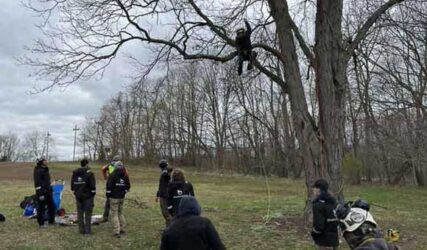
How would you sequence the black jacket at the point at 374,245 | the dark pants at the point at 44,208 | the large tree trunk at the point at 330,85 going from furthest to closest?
the dark pants at the point at 44,208, the large tree trunk at the point at 330,85, the black jacket at the point at 374,245

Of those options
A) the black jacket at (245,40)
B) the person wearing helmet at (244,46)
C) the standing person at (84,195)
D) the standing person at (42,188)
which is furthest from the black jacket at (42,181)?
the black jacket at (245,40)

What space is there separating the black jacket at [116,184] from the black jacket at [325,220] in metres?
5.55

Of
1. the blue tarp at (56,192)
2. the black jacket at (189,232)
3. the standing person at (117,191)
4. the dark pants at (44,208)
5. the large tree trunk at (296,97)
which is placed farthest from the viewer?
the blue tarp at (56,192)

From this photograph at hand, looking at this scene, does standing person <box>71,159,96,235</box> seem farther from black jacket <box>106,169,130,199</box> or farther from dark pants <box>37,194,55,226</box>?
dark pants <box>37,194,55,226</box>

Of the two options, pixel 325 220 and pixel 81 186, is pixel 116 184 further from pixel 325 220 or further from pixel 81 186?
pixel 325 220

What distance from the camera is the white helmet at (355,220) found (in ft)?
12.3

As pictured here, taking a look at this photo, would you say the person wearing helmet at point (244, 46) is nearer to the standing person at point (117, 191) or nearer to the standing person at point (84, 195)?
the standing person at point (117, 191)

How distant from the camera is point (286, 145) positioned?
192ft

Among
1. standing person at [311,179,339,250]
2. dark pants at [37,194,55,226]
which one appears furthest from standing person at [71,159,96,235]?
standing person at [311,179,339,250]

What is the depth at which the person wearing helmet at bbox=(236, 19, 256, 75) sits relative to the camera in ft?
44.7

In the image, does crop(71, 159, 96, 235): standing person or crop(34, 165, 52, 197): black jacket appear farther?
crop(34, 165, 52, 197): black jacket

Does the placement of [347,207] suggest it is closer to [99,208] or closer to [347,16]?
[99,208]

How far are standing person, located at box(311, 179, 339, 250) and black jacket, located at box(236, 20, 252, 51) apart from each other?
5.96 meters

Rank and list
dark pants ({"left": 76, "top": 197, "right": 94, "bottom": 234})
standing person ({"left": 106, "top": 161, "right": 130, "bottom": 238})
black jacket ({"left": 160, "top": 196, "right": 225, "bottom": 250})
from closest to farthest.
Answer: black jacket ({"left": 160, "top": 196, "right": 225, "bottom": 250}) → standing person ({"left": 106, "top": 161, "right": 130, "bottom": 238}) → dark pants ({"left": 76, "top": 197, "right": 94, "bottom": 234})
